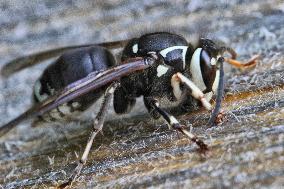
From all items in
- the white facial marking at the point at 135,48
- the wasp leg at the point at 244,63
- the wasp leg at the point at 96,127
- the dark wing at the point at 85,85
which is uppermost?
the white facial marking at the point at 135,48

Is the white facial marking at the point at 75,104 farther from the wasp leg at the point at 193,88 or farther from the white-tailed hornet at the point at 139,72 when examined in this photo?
the wasp leg at the point at 193,88

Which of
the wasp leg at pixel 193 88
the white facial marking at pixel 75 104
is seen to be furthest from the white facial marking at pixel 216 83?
the white facial marking at pixel 75 104

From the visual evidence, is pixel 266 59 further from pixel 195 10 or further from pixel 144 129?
pixel 144 129

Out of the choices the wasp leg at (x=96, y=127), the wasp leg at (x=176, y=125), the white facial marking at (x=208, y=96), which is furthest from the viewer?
the white facial marking at (x=208, y=96)

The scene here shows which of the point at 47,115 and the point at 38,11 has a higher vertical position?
the point at 38,11

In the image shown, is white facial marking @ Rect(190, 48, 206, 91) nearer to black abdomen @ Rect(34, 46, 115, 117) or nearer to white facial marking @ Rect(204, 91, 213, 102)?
white facial marking @ Rect(204, 91, 213, 102)

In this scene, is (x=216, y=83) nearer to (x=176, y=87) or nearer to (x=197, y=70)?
(x=197, y=70)

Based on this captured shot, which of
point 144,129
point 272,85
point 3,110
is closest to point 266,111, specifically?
point 272,85

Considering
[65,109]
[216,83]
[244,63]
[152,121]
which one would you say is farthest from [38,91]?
[244,63]
